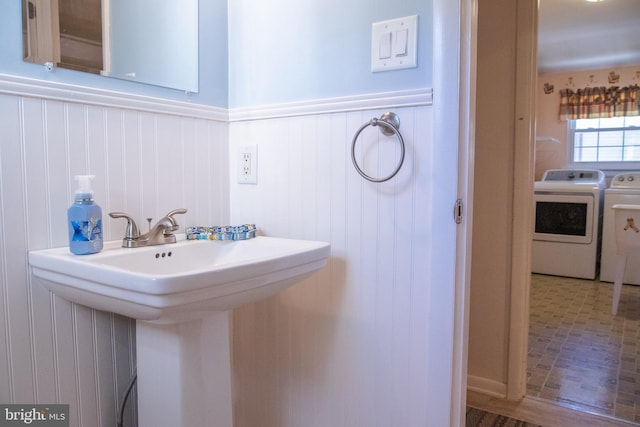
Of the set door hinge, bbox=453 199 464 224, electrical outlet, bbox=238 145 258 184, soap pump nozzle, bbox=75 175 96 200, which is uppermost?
electrical outlet, bbox=238 145 258 184

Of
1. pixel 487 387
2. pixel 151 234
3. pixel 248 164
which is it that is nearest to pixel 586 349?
pixel 487 387

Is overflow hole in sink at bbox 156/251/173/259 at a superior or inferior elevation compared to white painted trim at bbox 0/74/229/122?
inferior

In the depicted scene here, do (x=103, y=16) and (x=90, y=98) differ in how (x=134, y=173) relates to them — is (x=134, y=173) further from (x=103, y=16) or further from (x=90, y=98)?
(x=103, y=16)

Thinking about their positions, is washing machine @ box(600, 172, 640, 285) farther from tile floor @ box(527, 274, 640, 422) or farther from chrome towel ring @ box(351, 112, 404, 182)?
chrome towel ring @ box(351, 112, 404, 182)

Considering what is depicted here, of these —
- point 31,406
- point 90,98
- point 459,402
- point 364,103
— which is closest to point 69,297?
point 31,406

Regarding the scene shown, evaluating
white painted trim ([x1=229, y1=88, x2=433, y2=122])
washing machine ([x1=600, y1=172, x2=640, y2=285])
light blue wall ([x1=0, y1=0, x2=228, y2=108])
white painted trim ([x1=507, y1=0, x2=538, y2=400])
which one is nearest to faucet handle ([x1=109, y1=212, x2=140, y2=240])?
light blue wall ([x1=0, y1=0, x2=228, y2=108])

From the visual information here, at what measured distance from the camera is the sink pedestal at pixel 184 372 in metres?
1.04

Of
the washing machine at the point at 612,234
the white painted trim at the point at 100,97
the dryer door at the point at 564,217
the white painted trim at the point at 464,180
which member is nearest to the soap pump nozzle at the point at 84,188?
the white painted trim at the point at 100,97

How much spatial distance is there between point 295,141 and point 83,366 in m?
0.85

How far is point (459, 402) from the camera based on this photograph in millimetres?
1152

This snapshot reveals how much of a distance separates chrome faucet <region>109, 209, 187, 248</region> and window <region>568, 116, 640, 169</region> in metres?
4.98

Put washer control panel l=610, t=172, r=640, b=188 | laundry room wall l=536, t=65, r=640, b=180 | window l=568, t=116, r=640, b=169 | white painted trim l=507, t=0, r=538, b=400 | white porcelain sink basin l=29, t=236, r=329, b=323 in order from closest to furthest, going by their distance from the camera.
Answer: white porcelain sink basin l=29, t=236, r=329, b=323 < white painted trim l=507, t=0, r=538, b=400 < washer control panel l=610, t=172, r=640, b=188 < window l=568, t=116, r=640, b=169 < laundry room wall l=536, t=65, r=640, b=180

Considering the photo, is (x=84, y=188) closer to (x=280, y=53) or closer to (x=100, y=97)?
(x=100, y=97)

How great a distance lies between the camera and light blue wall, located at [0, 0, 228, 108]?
100 centimetres
